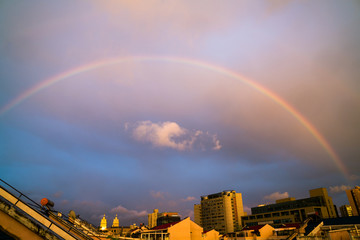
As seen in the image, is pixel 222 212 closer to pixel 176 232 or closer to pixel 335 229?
pixel 176 232

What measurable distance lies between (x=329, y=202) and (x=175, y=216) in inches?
3977

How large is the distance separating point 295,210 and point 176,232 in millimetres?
82757

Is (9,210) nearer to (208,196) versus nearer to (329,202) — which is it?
(329,202)

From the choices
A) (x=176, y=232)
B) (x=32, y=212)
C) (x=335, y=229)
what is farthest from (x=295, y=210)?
(x=32, y=212)

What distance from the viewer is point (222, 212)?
182 meters

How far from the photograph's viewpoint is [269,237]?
71750 mm

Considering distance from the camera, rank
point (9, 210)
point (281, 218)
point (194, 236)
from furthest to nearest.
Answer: point (281, 218) < point (194, 236) < point (9, 210)

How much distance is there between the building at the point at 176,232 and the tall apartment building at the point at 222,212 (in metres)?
115

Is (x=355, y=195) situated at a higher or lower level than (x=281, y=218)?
higher

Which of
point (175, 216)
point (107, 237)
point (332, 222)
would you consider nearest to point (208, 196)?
point (175, 216)

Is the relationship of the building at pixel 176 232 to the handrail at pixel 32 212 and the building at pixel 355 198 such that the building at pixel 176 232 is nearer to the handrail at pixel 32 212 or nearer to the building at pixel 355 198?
the handrail at pixel 32 212

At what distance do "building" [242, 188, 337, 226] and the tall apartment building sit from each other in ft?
125

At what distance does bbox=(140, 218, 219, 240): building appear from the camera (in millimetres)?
59344

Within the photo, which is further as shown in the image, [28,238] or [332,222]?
[332,222]
